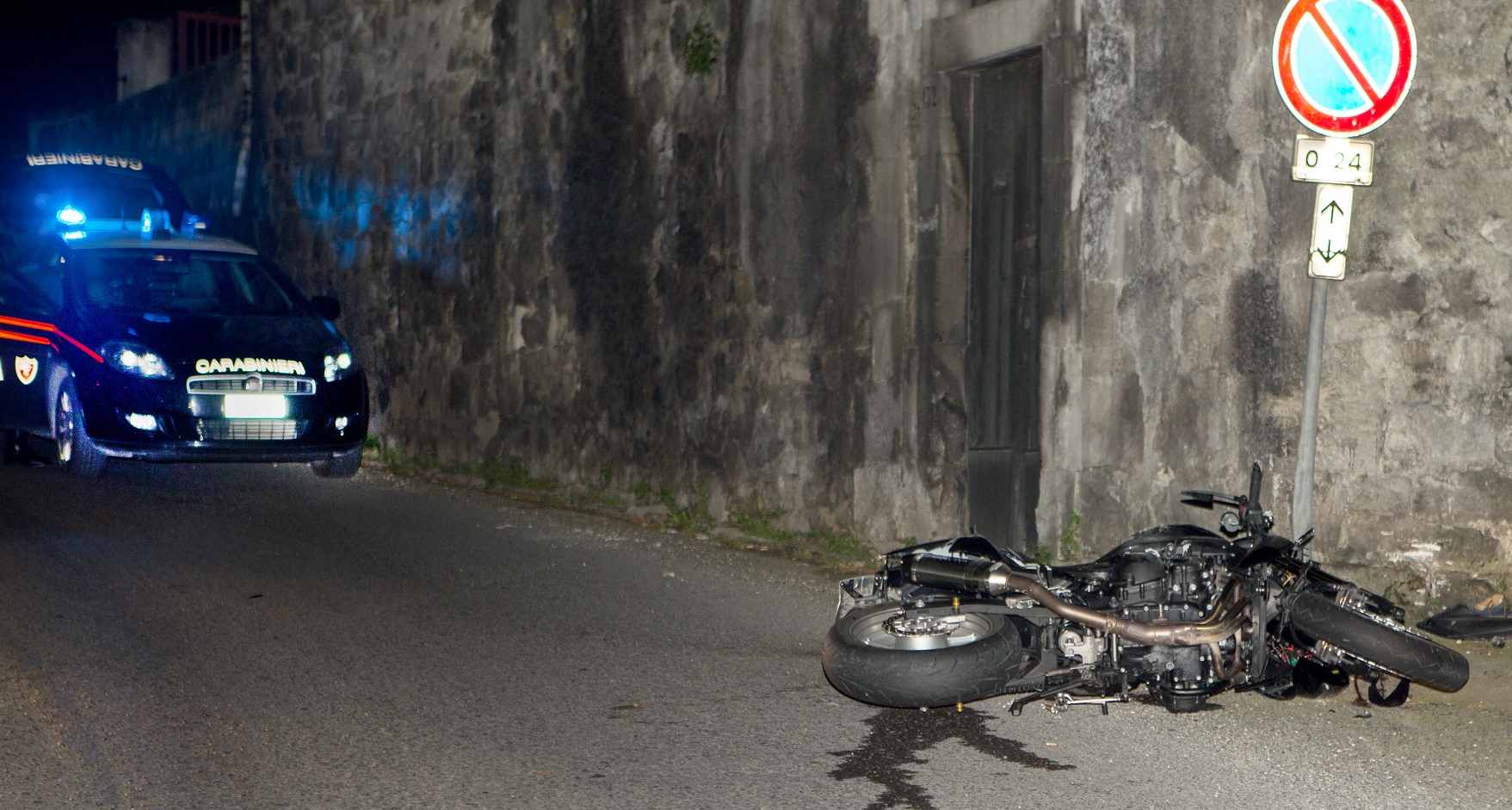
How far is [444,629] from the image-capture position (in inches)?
270

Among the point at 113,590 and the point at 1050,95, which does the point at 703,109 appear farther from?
the point at 113,590

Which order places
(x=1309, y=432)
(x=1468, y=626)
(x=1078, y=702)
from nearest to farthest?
1. (x=1078, y=702)
2. (x=1468, y=626)
3. (x=1309, y=432)

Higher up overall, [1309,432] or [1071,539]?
[1309,432]

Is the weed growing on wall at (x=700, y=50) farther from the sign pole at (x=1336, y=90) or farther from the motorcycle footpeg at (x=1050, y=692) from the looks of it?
the motorcycle footpeg at (x=1050, y=692)

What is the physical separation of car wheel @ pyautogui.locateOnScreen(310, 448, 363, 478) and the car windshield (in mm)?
1222

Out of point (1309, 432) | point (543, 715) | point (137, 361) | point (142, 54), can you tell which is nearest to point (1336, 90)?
point (1309, 432)

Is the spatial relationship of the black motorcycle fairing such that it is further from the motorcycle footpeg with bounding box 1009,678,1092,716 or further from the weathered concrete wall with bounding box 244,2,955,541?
the weathered concrete wall with bounding box 244,2,955,541

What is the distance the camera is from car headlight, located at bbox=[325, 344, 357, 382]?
11.2 meters

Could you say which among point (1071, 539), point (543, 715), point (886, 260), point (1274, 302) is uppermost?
point (886, 260)

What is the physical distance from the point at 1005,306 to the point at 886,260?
0.84 m

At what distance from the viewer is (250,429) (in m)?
10.7

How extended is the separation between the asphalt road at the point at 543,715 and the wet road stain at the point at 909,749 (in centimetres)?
1

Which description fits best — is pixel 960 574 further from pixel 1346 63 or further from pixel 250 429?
pixel 250 429

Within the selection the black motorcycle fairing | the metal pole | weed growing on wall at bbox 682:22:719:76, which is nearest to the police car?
weed growing on wall at bbox 682:22:719:76
